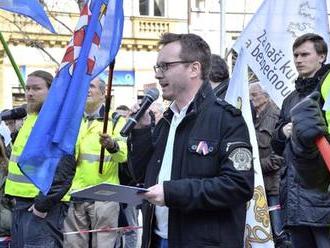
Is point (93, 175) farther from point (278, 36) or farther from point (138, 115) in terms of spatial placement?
point (138, 115)

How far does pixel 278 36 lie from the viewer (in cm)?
605

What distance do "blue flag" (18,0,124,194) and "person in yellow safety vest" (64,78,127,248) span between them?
136 centimetres

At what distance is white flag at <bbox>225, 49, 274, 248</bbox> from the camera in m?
4.90

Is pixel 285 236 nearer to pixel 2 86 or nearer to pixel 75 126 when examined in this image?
pixel 75 126

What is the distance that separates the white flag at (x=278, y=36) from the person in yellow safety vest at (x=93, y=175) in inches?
53.7

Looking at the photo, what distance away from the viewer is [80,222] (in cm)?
662

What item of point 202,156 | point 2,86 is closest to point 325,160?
point 202,156

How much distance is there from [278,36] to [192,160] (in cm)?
261

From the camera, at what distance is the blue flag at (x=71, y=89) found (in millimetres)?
4363

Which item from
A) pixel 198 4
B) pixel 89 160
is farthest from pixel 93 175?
pixel 198 4

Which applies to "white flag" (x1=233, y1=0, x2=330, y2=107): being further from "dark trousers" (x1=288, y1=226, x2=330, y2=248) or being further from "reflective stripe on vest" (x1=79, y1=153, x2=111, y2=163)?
"reflective stripe on vest" (x1=79, y1=153, x2=111, y2=163)

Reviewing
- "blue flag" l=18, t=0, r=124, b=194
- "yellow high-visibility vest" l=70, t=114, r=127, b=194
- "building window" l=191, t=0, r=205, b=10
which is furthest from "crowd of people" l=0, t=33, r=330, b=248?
"building window" l=191, t=0, r=205, b=10

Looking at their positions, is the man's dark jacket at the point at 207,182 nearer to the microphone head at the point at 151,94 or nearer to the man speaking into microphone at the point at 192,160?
the man speaking into microphone at the point at 192,160

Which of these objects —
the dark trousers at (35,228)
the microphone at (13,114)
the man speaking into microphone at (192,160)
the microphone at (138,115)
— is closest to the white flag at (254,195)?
the man speaking into microphone at (192,160)
